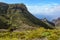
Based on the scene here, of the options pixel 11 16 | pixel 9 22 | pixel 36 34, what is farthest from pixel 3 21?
pixel 36 34

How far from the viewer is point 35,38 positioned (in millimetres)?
18844

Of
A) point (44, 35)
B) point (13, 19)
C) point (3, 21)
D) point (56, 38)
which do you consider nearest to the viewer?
point (56, 38)

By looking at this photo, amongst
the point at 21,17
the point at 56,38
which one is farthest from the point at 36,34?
the point at 21,17

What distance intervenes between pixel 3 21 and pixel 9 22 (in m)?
5.92

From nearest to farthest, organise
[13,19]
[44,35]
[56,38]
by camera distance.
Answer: [56,38] < [44,35] < [13,19]

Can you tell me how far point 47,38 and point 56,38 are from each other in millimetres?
921

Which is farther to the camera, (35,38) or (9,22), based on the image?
(9,22)

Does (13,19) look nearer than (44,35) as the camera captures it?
No

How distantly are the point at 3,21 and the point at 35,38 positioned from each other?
153673mm

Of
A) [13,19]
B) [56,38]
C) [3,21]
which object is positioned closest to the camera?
[56,38]

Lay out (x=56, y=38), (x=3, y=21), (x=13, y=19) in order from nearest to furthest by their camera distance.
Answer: (x=56, y=38) < (x=3, y=21) < (x=13, y=19)

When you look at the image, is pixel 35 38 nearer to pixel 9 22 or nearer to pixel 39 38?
pixel 39 38

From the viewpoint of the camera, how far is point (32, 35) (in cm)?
1942

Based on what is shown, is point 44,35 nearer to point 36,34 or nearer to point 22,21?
point 36,34
